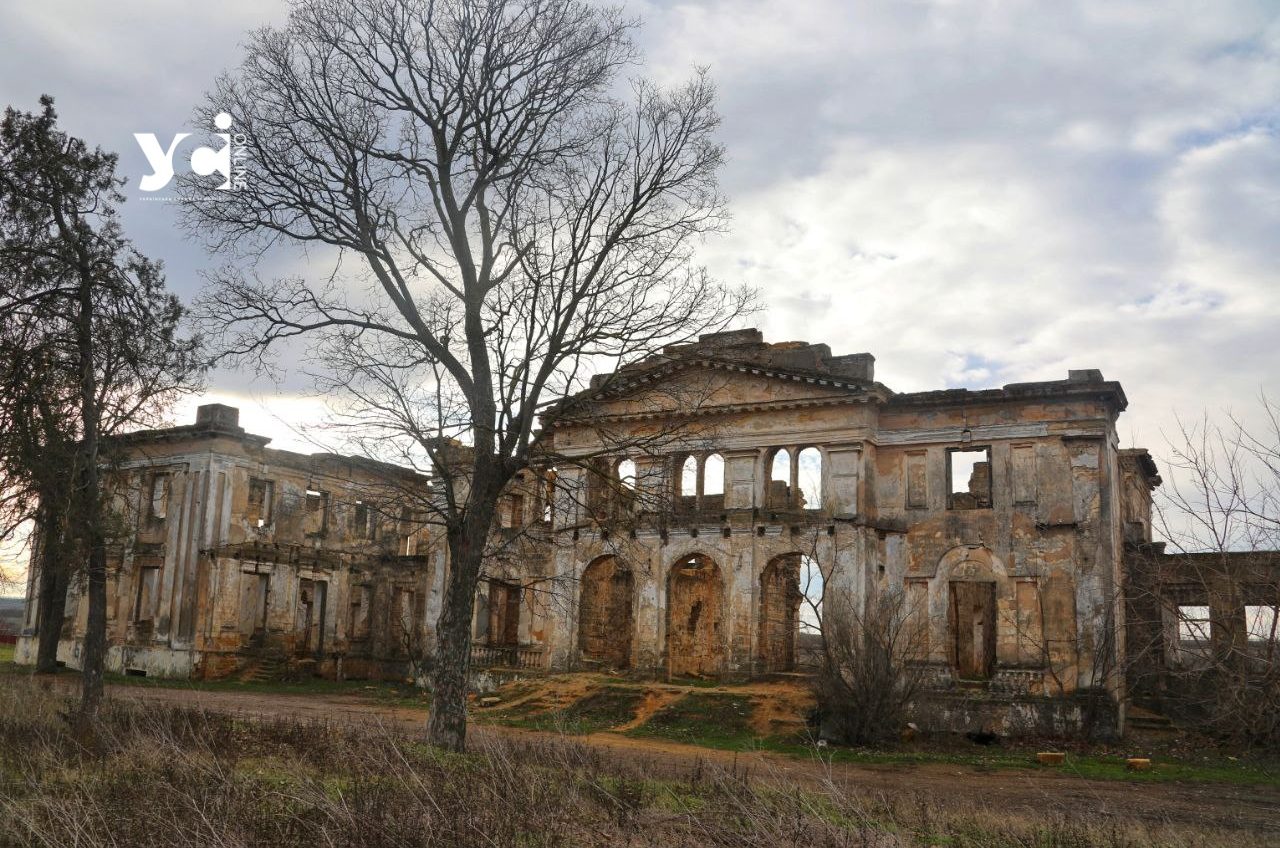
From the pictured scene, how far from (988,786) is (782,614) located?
56.0ft

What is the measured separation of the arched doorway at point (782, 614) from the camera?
99.7ft

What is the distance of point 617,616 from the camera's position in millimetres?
32500

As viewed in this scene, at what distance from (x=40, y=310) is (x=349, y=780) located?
7.99m

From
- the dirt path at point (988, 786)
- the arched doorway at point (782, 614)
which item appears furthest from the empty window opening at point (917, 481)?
the dirt path at point (988, 786)

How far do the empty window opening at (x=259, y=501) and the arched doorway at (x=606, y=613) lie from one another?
1201cm

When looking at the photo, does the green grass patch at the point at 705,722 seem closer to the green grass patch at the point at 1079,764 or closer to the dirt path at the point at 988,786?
the dirt path at the point at 988,786

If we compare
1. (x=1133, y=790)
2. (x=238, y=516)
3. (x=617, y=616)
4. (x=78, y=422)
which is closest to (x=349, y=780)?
(x=78, y=422)

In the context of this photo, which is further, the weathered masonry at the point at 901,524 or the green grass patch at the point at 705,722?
the weathered masonry at the point at 901,524

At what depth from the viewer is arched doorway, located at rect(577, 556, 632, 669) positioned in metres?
30.5

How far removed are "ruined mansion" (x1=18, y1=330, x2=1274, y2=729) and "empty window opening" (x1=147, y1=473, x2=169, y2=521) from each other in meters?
0.13

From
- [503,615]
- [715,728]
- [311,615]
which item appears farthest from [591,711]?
[311,615]

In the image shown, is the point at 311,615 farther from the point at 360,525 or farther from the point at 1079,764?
the point at 1079,764

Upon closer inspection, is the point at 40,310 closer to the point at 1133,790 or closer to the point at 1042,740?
the point at 1133,790

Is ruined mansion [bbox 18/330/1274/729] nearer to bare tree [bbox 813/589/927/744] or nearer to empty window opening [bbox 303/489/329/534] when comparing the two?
empty window opening [bbox 303/489/329/534]
